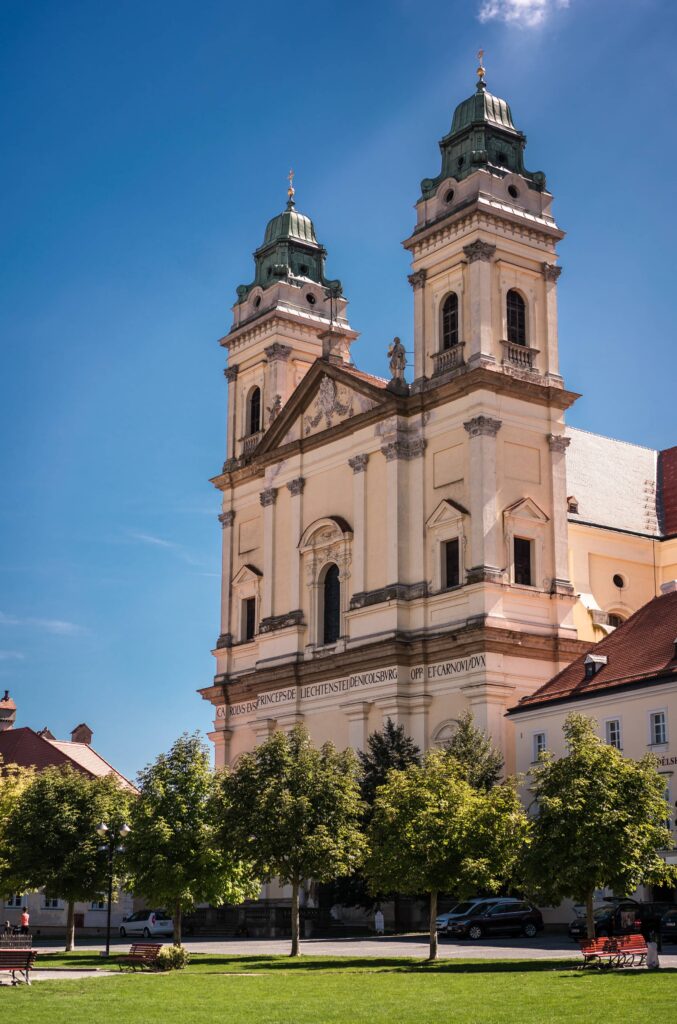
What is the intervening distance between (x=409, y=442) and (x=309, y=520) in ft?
26.5

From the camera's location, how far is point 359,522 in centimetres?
6475

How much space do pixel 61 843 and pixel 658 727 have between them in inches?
766

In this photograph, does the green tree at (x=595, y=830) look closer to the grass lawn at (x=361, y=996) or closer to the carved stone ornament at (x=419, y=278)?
the grass lawn at (x=361, y=996)

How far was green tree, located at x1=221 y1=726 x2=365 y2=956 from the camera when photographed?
1560 inches

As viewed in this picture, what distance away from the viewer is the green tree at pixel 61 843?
149ft

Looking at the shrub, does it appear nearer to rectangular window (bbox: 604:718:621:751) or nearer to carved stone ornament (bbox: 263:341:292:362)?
rectangular window (bbox: 604:718:621:751)

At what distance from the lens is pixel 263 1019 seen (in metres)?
22.9

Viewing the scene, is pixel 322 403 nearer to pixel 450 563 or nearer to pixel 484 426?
pixel 484 426

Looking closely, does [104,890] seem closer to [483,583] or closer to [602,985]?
Answer: [483,583]

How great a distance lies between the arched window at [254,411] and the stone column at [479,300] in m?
18.3

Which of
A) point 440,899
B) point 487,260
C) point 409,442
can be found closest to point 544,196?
point 487,260

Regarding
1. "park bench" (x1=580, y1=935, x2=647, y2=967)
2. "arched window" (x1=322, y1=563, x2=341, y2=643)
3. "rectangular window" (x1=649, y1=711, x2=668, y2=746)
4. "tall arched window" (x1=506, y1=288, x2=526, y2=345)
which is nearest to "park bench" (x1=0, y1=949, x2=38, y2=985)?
"park bench" (x1=580, y1=935, x2=647, y2=967)

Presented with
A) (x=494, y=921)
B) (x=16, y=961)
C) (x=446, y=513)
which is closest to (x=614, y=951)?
(x=16, y=961)

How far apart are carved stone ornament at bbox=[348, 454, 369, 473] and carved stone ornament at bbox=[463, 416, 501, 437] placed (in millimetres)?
6932
